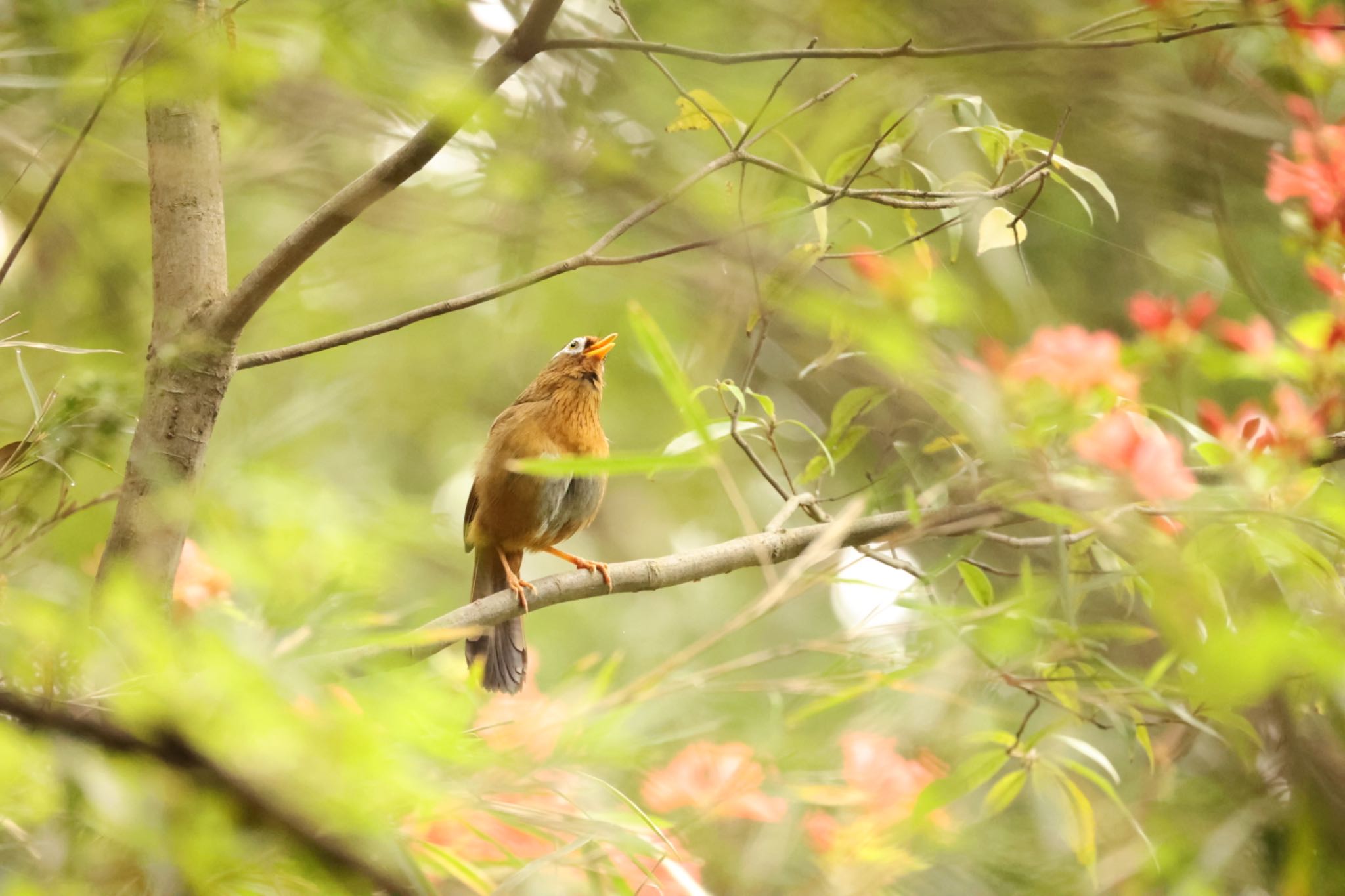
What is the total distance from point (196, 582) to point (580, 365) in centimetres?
180

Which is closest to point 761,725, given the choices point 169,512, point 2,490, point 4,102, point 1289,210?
point 169,512

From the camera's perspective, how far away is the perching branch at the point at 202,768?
0.55m

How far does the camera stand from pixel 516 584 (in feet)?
9.53

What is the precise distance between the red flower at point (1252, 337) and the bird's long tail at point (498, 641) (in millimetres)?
2108

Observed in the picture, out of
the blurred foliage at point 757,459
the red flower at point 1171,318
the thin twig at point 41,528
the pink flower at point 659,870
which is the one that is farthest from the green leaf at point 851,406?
the thin twig at point 41,528

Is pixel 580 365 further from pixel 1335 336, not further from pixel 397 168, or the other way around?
pixel 1335 336

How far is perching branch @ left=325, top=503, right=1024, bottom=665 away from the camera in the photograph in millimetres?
1329

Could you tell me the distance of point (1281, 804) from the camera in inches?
73.1

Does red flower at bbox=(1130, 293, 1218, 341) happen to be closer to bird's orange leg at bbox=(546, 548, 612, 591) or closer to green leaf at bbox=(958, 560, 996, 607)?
green leaf at bbox=(958, 560, 996, 607)

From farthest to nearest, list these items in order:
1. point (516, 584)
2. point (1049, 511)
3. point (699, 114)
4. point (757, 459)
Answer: point (516, 584)
point (757, 459)
point (699, 114)
point (1049, 511)

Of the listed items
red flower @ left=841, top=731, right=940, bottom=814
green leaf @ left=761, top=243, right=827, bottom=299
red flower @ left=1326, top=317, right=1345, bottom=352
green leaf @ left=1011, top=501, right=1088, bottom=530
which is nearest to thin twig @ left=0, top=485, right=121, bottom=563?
green leaf @ left=761, top=243, right=827, bottom=299

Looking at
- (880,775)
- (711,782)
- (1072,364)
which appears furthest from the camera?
(711,782)

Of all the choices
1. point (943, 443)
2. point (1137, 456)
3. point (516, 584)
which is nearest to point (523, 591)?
point (516, 584)

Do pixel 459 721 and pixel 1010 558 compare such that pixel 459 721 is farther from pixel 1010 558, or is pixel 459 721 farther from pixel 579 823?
pixel 1010 558
